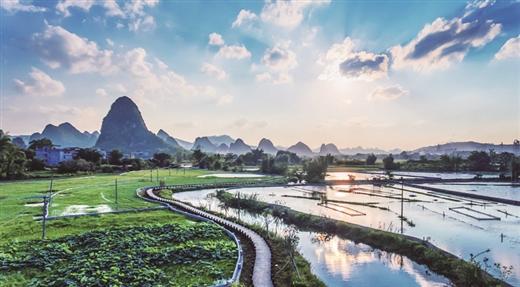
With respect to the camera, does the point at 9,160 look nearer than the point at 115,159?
Yes

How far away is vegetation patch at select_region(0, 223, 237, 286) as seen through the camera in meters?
13.4

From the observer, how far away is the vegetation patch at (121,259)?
43.8ft

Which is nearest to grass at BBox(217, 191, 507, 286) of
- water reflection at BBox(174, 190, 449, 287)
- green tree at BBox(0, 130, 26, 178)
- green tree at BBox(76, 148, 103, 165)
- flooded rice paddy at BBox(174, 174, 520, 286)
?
water reflection at BBox(174, 190, 449, 287)

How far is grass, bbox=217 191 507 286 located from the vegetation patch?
9.91 metres

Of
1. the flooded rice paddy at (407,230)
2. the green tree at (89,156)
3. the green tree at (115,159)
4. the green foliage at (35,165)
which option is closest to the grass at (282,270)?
the flooded rice paddy at (407,230)

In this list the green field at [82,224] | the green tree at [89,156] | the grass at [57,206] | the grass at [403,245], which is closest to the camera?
the green field at [82,224]

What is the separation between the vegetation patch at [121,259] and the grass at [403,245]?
9.91 meters

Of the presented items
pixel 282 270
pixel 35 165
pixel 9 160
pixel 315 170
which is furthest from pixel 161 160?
pixel 282 270

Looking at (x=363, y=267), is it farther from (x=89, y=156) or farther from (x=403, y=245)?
(x=89, y=156)

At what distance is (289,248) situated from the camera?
1686cm

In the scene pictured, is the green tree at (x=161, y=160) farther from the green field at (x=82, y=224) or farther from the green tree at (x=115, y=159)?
the green field at (x=82, y=224)

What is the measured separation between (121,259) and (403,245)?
16097 mm

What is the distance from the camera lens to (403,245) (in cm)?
2138

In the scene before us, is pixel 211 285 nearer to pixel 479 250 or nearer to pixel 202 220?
pixel 202 220
